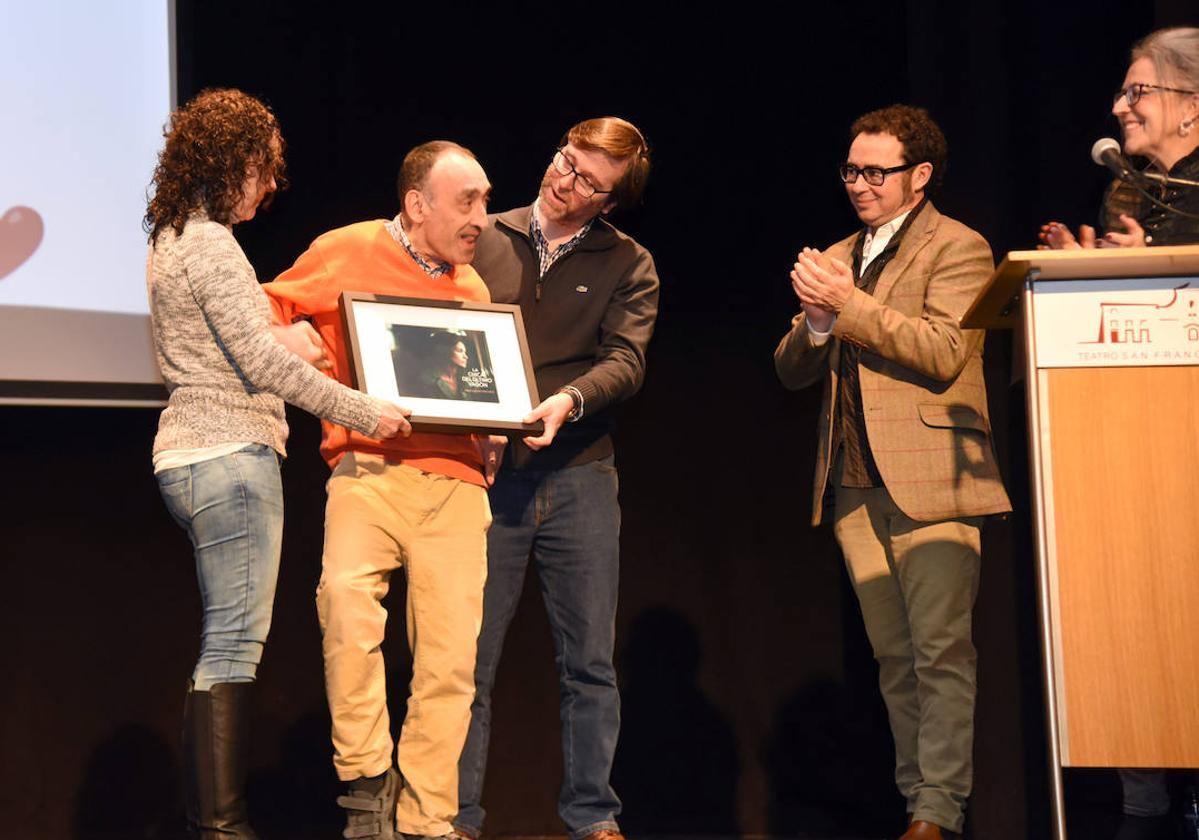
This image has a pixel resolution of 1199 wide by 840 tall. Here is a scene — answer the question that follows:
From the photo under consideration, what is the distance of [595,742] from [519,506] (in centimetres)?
59

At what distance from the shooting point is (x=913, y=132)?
3.38 m

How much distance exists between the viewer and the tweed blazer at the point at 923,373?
3146mm

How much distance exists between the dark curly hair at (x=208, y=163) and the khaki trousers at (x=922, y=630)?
1595 mm

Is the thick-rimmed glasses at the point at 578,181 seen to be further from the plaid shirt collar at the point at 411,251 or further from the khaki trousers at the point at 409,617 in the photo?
the khaki trousers at the point at 409,617

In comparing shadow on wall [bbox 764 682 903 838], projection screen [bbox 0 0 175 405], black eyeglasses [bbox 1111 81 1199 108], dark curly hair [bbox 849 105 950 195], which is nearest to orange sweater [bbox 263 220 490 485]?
projection screen [bbox 0 0 175 405]

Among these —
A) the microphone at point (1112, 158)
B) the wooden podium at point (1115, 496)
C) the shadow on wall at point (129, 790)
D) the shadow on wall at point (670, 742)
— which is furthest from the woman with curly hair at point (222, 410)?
Result: the shadow on wall at point (670, 742)

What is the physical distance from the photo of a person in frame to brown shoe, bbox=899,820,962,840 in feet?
4.41

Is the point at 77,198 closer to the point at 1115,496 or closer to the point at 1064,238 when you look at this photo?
the point at 1064,238

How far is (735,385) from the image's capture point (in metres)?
4.34

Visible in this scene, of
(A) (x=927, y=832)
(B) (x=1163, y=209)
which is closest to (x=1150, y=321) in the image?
(B) (x=1163, y=209)

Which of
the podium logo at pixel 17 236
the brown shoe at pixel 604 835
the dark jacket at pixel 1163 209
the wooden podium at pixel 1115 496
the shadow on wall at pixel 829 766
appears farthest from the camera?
the shadow on wall at pixel 829 766

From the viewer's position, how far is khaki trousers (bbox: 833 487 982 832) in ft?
10.2

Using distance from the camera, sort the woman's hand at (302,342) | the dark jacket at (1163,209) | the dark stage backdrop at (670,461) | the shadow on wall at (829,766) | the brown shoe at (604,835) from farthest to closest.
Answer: the shadow on wall at (829,766) < the dark stage backdrop at (670,461) < the brown shoe at (604,835) < the woman's hand at (302,342) < the dark jacket at (1163,209)

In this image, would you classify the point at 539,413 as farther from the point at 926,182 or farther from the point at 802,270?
the point at 926,182
